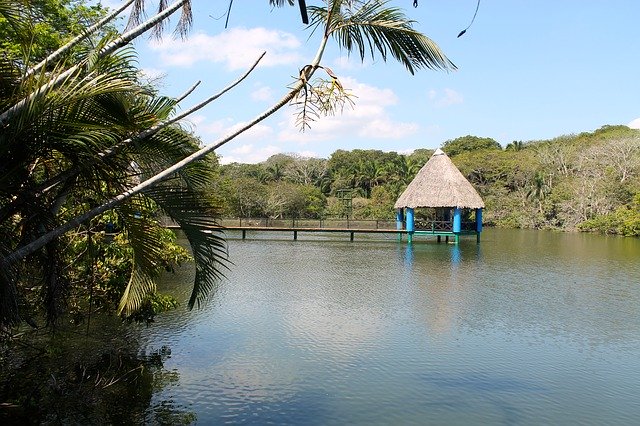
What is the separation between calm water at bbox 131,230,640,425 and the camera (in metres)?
5.58

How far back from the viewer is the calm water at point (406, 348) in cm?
558

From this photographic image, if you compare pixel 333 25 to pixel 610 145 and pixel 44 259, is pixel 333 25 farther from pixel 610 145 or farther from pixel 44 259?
pixel 610 145

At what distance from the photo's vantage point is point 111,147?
12.4 ft

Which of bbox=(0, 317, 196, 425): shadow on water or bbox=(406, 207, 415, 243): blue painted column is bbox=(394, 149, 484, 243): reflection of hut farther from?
bbox=(0, 317, 196, 425): shadow on water

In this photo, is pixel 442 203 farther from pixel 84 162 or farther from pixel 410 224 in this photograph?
pixel 84 162

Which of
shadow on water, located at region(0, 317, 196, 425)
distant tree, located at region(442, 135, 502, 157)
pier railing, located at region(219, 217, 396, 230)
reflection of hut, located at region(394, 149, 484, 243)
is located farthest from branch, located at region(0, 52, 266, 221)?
distant tree, located at region(442, 135, 502, 157)

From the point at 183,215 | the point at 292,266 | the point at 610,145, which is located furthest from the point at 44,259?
the point at 610,145

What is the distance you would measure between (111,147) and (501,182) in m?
40.8

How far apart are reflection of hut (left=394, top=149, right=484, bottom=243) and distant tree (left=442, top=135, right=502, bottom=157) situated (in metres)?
25.5

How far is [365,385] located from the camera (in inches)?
242

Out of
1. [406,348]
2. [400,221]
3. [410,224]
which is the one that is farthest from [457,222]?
[406,348]

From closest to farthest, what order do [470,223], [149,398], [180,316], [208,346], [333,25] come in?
1. [333,25]
2. [149,398]
3. [208,346]
4. [180,316]
5. [470,223]

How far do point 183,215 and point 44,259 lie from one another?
93 cm

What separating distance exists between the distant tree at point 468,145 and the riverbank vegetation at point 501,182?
0.13 meters
